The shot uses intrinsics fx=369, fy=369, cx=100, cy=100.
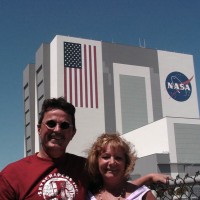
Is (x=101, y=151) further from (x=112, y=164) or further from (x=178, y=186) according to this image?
(x=178, y=186)

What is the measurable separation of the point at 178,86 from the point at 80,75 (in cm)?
1843

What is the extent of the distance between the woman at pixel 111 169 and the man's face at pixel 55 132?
0.97 ft

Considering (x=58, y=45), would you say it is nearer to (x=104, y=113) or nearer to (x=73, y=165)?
(x=104, y=113)

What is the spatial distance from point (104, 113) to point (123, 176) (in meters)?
54.2

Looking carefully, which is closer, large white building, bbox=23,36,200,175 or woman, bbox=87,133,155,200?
woman, bbox=87,133,155,200

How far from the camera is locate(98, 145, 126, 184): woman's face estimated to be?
10.7 feet

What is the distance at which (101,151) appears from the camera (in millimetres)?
3330

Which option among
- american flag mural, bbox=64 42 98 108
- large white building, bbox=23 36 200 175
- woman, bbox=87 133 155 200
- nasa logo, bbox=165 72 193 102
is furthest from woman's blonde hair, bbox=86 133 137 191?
nasa logo, bbox=165 72 193 102

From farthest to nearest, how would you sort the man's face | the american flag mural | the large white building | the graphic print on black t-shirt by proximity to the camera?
the american flag mural, the large white building, the man's face, the graphic print on black t-shirt

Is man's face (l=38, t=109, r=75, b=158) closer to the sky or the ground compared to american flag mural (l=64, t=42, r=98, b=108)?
closer to the ground

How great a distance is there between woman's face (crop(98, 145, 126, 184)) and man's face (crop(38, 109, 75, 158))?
Result: 0.36 meters

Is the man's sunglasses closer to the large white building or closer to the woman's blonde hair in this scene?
the woman's blonde hair

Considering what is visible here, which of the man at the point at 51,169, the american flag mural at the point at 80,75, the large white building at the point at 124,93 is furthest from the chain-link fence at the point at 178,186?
the american flag mural at the point at 80,75

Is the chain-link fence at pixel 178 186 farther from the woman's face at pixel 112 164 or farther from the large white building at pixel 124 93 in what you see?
the large white building at pixel 124 93
